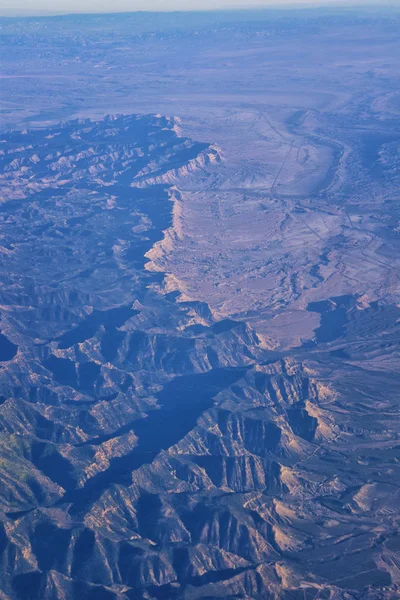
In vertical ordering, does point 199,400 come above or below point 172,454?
below

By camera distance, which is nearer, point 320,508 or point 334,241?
point 320,508

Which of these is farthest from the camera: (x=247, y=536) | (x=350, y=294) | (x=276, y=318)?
(x=350, y=294)

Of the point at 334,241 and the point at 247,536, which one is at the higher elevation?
the point at 247,536

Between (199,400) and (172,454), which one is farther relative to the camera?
(199,400)

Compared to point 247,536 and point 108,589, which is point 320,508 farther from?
point 108,589

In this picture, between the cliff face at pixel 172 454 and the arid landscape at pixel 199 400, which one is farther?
the arid landscape at pixel 199 400

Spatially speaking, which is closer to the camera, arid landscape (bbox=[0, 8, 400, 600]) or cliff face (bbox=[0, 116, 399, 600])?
cliff face (bbox=[0, 116, 399, 600])

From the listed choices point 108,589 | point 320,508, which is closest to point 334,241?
point 320,508

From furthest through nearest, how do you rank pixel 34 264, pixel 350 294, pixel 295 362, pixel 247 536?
1. pixel 34 264
2. pixel 350 294
3. pixel 295 362
4. pixel 247 536
